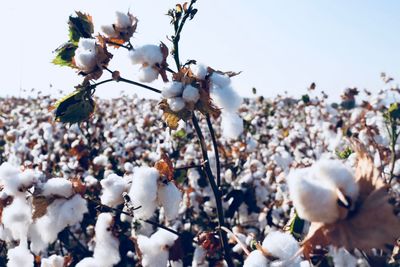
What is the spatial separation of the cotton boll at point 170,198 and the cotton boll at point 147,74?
381 mm

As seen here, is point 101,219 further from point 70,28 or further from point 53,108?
point 70,28

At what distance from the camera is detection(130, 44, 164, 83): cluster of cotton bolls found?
163cm

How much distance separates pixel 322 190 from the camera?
0.87 m

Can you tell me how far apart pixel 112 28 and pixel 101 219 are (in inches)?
30.8

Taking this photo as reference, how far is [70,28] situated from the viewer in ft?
5.78

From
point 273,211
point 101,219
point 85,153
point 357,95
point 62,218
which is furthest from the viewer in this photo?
point 357,95

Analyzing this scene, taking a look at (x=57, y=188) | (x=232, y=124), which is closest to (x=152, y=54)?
(x=232, y=124)

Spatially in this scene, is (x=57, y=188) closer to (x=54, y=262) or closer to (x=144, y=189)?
(x=144, y=189)

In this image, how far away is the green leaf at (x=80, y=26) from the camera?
5.68 feet

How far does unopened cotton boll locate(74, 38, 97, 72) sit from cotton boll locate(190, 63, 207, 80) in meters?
0.35

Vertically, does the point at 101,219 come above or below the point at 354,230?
above

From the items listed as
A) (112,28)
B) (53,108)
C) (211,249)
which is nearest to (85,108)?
(53,108)

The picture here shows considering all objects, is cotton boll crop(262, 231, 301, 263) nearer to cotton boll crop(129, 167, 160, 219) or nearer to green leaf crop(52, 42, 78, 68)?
cotton boll crop(129, 167, 160, 219)

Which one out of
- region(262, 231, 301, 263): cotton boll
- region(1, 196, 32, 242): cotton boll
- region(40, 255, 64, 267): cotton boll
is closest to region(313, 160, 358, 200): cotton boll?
region(262, 231, 301, 263): cotton boll
